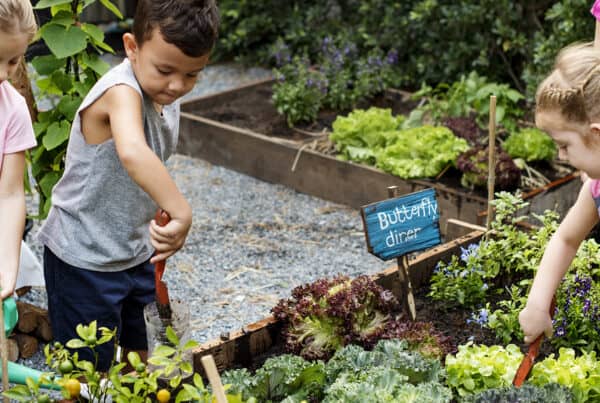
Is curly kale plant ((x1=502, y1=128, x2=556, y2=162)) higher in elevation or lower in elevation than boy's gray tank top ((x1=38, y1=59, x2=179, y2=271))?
lower

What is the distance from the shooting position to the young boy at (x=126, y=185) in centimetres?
218

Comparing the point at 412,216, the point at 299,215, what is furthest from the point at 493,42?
the point at 412,216

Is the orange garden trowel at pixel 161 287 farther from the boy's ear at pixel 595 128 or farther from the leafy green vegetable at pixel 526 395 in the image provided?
the boy's ear at pixel 595 128

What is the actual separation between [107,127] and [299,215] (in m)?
2.58

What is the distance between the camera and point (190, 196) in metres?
5.28

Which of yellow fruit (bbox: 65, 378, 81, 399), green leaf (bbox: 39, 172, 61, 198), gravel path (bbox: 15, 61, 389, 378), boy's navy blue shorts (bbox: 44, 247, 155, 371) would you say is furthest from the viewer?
gravel path (bbox: 15, 61, 389, 378)

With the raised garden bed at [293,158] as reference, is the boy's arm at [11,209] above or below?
above

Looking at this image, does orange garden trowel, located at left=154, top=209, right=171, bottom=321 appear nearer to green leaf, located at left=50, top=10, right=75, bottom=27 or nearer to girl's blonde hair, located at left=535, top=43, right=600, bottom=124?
girl's blonde hair, located at left=535, top=43, right=600, bottom=124

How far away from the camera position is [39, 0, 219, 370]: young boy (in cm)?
218

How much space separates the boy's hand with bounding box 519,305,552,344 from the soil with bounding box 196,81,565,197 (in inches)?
119

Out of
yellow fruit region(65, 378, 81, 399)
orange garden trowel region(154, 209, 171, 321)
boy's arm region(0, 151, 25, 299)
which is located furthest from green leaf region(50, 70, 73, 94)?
yellow fruit region(65, 378, 81, 399)

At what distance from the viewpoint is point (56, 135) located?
3.21 metres

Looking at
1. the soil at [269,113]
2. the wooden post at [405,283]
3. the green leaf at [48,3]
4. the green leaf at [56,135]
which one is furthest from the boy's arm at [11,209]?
the soil at [269,113]

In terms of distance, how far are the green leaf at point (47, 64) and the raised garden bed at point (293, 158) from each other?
2003 millimetres
